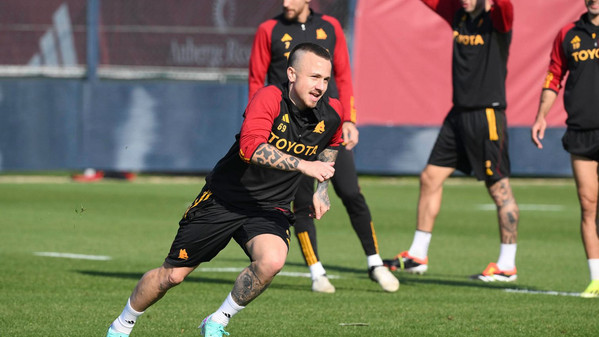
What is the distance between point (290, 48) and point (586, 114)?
238 cm

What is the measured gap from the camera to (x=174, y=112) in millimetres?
19594

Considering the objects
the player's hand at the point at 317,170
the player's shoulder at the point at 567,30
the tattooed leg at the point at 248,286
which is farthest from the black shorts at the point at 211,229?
the player's shoulder at the point at 567,30

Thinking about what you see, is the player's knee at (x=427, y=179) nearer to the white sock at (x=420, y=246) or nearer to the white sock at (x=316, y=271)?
the white sock at (x=420, y=246)

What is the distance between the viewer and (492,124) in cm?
955

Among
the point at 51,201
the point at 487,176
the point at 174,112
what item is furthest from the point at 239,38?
the point at 487,176

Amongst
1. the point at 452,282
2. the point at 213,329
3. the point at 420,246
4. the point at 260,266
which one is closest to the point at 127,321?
the point at 213,329

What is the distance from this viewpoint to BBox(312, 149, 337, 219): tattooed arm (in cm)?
601

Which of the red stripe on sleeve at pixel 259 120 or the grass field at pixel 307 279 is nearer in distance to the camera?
the red stripe on sleeve at pixel 259 120

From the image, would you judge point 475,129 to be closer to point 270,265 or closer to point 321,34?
point 321,34

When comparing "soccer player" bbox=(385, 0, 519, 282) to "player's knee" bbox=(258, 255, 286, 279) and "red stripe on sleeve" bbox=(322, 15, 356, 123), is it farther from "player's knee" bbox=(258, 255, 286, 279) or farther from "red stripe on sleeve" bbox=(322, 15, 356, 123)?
"player's knee" bbox=(258, 255, 286, 279)

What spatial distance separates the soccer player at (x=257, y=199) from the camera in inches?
233

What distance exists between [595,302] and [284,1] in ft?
10.8

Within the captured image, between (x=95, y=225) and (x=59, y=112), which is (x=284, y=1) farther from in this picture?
(x=59, y=112)

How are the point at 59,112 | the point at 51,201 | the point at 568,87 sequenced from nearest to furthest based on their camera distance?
the point at 568,87 < the point at 51,201 < the point at 59,112
